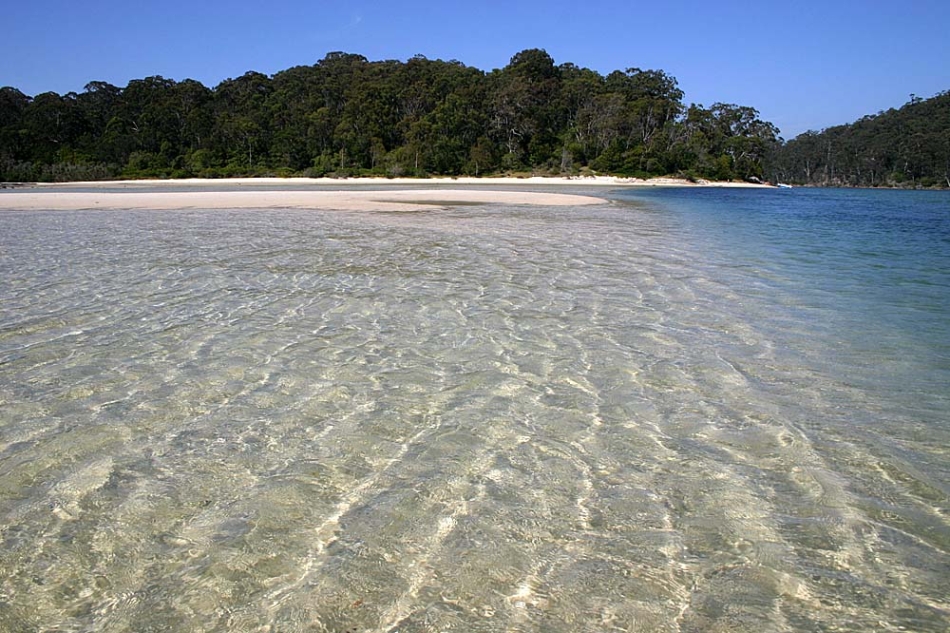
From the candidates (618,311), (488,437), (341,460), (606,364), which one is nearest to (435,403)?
(488,437)

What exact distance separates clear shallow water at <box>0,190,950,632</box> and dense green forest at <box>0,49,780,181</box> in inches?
2815

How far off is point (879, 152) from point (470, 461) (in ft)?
430

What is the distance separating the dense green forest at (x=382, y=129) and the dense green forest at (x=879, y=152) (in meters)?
25.2

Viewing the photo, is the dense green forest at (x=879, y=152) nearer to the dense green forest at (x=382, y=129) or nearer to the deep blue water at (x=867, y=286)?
the dense green forest at (x=382, y=129)

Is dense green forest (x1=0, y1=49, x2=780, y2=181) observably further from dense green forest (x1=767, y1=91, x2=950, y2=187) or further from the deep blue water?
the deep blue water

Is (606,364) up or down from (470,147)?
down

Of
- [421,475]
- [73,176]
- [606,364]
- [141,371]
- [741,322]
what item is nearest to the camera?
[421,475]

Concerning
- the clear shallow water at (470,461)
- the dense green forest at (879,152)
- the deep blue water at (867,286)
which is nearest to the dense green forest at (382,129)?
the dense green forest at (879,152)

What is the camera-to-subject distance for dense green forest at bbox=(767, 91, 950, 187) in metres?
99.5

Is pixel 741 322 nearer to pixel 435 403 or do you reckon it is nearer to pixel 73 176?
pixel 435 403

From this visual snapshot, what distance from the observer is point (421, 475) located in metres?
2.85

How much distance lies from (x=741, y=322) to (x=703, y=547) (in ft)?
12.8

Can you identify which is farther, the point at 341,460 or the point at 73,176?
the point at 73,176

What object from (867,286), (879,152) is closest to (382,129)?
(867,286)
